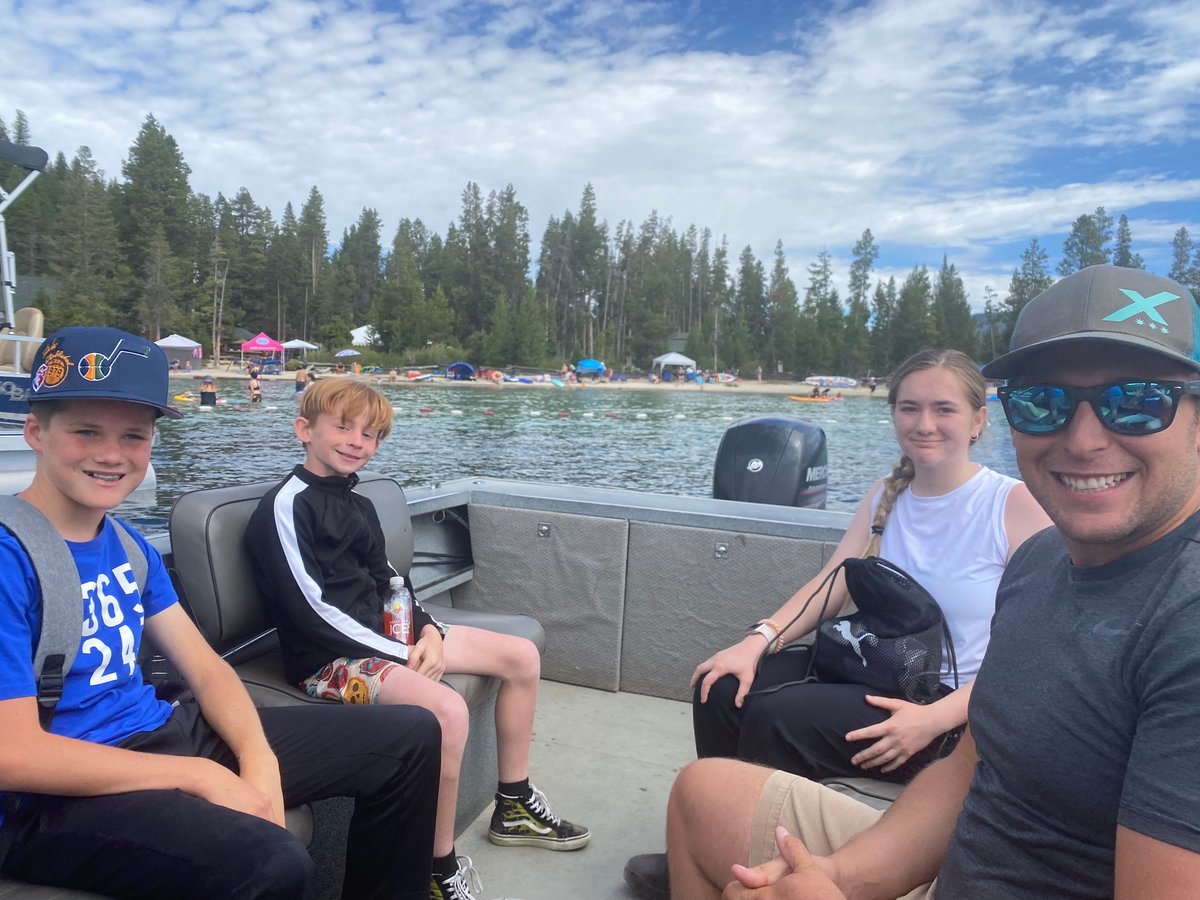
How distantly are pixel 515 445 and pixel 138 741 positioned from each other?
23.7m

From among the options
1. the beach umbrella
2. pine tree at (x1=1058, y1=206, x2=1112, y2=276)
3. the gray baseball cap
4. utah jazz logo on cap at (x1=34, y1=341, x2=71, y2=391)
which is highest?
pine tree at (x1=1058, y1=206, x2=1112, y2=276)

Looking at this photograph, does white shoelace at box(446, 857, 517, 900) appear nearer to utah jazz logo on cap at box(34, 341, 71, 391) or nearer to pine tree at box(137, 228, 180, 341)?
utah jazz logo on cap at box(34, 341, 71, 391)

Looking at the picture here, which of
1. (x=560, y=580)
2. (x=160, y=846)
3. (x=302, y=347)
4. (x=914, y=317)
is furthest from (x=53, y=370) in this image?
(x=914, y=317)

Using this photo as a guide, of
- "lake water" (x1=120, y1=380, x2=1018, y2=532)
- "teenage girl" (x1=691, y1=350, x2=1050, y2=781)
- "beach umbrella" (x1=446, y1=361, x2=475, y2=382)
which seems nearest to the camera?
"teenage girl" (x1=691, y1=350, x2=1050, y2=781)

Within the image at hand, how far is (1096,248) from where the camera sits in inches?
2378

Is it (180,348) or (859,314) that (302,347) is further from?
(859,314)

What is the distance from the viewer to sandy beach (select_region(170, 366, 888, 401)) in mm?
52750

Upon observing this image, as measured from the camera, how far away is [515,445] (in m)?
25.2

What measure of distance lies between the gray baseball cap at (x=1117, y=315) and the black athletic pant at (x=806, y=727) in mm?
1085

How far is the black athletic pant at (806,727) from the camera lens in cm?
195

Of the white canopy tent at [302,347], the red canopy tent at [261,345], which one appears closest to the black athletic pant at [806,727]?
the red canopy tent at [261,345]

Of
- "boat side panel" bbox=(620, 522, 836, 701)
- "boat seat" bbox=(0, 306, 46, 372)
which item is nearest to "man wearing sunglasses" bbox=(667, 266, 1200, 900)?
"boat side panel" bbox=(620, 522, 836, 701)

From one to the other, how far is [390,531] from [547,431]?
91.4 feet

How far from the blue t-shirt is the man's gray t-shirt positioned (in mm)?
1385
